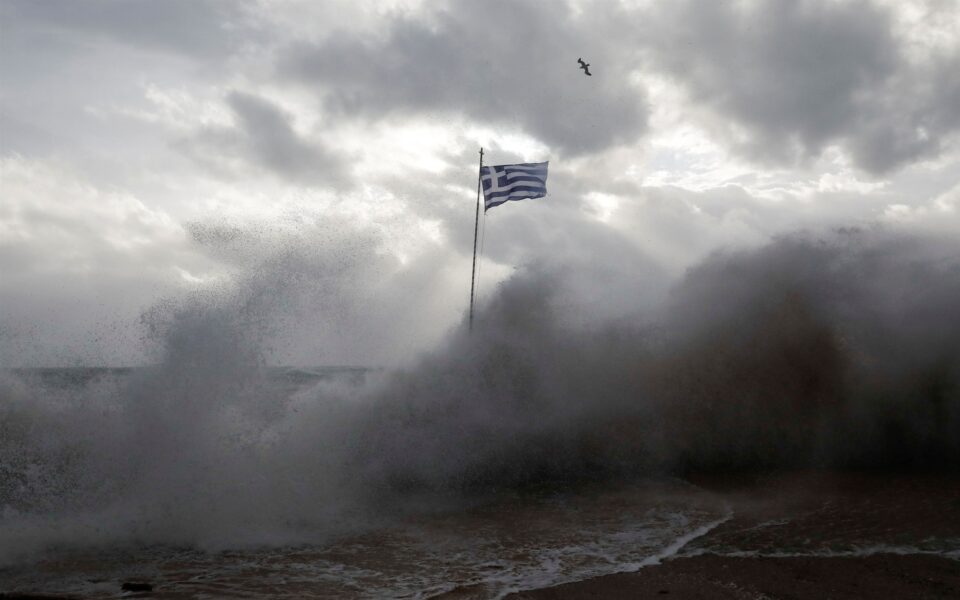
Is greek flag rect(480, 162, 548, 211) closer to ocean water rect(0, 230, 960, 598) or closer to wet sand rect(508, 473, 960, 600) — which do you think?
ocean water rect(0, 230, 960, 598)

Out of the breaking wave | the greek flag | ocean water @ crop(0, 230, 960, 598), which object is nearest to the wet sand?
ocean water @ crop(0, 230, 960, 598)

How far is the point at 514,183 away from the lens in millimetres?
15719

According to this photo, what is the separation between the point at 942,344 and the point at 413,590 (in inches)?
459

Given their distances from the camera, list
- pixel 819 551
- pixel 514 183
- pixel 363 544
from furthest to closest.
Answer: pixel 514 183, pixel 363 544, pixel 819 551

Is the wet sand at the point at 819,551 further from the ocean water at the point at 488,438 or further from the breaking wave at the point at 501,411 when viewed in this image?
the breaking wave at the point at 501,411

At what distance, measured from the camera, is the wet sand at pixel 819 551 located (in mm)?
5561

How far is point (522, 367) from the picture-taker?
12773 millimetres

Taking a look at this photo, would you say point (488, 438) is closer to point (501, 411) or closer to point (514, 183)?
point (501, 411)

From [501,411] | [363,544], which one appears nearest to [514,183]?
[501,411]

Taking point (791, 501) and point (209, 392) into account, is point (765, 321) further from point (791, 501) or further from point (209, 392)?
point (209, 392)

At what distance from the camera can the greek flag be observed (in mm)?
15625

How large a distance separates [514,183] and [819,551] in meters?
11.0

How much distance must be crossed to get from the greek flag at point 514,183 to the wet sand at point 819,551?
8.72 metres

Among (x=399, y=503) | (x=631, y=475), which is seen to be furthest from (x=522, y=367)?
(x=399, y=503)
